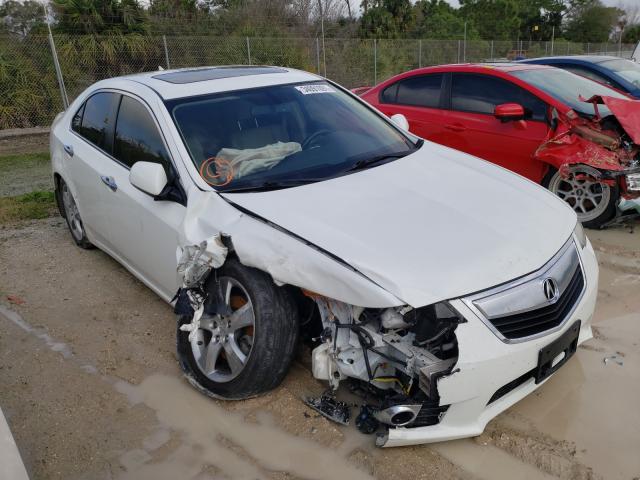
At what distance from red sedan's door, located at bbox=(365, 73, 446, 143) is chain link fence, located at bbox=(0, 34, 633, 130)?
7820 millimetres

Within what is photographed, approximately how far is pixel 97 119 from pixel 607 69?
6943 mm

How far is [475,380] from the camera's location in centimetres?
239

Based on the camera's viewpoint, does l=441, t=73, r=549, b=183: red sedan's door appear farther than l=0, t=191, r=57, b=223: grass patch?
No

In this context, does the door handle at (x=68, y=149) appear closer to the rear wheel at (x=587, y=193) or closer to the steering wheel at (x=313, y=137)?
the steering wheel at (x=313, y=137)

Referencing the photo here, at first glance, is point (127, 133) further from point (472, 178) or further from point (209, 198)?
point (472, 178)

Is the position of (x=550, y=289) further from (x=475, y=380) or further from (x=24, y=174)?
(x=24, y=174)

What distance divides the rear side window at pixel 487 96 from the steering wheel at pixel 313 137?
275 centimetres

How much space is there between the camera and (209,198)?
312 cm

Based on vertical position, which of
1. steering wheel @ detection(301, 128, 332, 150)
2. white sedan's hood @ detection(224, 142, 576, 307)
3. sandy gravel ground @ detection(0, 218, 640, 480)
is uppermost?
steering wheel @ detection(301, 128, 332, 150)

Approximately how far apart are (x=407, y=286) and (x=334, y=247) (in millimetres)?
399

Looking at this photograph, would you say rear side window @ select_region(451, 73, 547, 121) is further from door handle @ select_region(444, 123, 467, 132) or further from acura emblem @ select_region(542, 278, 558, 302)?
acura emblem @ select_region(542, 278, 558, 302)

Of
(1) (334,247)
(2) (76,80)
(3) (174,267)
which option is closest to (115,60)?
(2) (76,80)

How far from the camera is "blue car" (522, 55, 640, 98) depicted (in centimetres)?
777

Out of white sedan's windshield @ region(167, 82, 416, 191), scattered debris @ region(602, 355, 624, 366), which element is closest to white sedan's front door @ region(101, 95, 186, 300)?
white sedan's windshield @ region(167, 82, 416, 191)
